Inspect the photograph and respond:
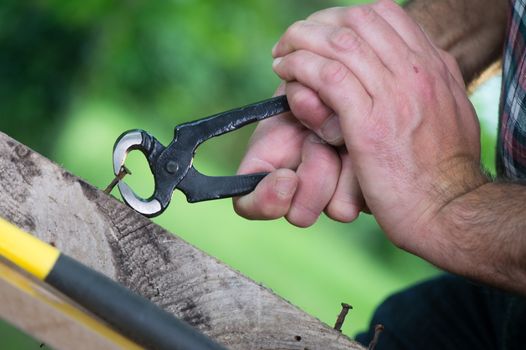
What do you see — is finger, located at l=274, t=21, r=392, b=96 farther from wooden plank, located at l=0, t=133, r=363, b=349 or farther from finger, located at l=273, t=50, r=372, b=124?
wooden plank, located at l=0, t=133, r=363, b=349

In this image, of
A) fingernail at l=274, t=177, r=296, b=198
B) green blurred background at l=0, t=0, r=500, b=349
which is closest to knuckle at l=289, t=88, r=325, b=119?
fingernail at l=274, t=177, r=296, b=198

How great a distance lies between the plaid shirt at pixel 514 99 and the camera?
146cm

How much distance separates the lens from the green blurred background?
3.88 m

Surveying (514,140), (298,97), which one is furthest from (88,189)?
(514,140)

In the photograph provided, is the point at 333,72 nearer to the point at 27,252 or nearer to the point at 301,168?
the point at 301,168

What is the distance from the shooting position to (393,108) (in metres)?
1.38

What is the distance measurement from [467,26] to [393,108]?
49cm

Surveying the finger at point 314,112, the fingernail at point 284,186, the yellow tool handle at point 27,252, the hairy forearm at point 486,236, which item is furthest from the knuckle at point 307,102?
the yellow tool handle at point 27,252

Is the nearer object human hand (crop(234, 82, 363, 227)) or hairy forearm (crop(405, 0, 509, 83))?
human hand (crop(234, 82, 363, 227))

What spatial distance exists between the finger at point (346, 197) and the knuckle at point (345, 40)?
164 mm

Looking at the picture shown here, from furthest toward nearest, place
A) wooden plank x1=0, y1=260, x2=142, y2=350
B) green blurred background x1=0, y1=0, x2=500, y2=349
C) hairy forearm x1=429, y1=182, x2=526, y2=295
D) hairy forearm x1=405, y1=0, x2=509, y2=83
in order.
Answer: green blurred background x1=0, y1=0, x2=500, y2=349, hairy forearm x1=405, y1=0, x2=509, y2=83, hairy forearm x1=429, y1=182, x2=526, y2=295, wooden plank x1=0, y1=260, x2=142, y2=350

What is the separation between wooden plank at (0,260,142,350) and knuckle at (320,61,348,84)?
610 millimetres

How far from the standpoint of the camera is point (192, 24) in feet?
13.0

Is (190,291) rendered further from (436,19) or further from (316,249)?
(316,249)
